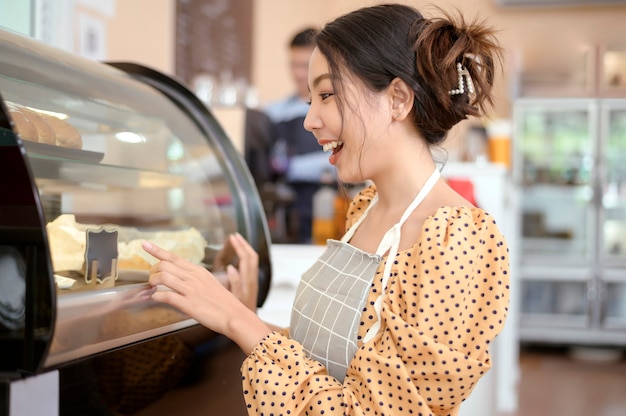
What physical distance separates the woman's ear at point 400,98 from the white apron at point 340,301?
12 centimetres

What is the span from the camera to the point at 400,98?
4.10 feet

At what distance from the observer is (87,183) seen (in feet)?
4.45

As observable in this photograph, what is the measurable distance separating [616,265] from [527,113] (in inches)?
58.8

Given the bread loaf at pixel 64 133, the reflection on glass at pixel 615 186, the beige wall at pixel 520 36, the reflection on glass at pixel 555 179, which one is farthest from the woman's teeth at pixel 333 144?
the reflection on glass at pixel 615 186

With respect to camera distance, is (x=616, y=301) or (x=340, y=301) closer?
(x=340, y=301)

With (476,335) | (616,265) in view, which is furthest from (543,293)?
(476,335)

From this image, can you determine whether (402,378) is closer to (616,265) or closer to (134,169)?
(134,169)

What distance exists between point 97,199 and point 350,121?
511 mm

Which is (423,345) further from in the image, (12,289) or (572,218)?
(572,218)

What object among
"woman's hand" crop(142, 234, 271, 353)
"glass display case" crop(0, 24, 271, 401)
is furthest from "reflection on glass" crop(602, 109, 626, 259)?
"woman's hand" crop(142, 234, 271, 353)

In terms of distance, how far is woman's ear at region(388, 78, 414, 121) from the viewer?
124 centimetres

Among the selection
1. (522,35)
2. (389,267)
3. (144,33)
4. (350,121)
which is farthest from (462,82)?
(522,35)

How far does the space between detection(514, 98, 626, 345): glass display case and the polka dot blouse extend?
5476 millimetres

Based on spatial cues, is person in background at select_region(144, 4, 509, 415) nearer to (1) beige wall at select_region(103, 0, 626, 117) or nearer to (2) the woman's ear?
(2) the woman's ear
